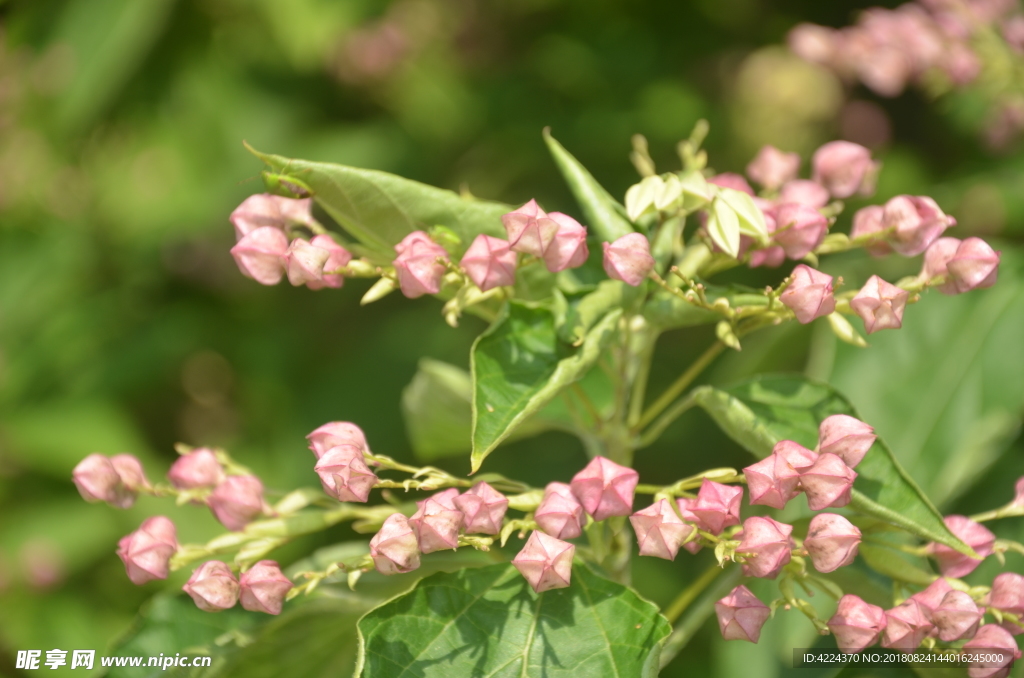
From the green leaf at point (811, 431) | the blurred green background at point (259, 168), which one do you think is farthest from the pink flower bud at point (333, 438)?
the blurred green background at point (259, 168)

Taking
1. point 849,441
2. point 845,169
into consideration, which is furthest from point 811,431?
point 845,169

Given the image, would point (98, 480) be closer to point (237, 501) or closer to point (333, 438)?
point (237, 501)

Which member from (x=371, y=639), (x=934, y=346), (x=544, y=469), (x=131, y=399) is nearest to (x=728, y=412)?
(x=371, y=639)

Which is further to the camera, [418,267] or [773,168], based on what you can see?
[773,168]

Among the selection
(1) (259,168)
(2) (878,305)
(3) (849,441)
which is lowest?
(1) (259,168)

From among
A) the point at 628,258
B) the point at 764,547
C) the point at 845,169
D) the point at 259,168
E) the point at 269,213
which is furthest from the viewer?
the point at 259,168

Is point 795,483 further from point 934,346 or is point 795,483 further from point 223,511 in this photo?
point 934,346
